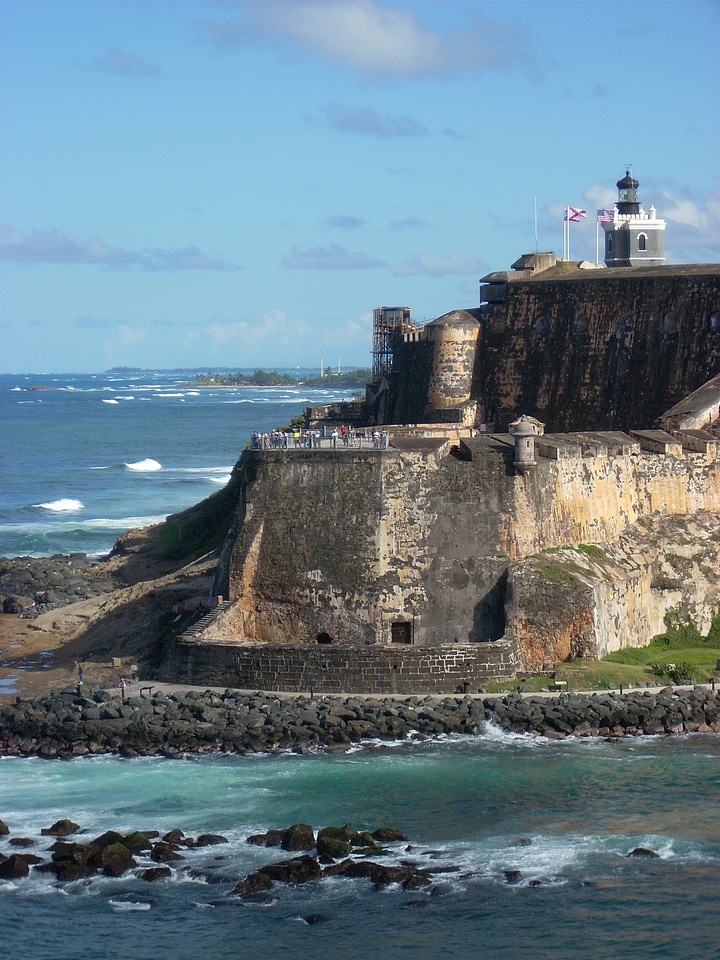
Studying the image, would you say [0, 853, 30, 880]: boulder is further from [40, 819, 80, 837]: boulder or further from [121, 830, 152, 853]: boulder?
[121, 830, 152, 853]: boulder

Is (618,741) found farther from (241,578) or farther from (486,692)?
Result: (241,578)

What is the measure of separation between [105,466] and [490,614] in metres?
70.7

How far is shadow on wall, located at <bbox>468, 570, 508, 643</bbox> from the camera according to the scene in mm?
38344

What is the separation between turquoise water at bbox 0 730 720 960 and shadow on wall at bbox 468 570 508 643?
391 centimetres

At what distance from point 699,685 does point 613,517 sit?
543 cm

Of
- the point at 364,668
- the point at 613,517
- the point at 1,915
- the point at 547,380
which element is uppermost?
the point at 547,380

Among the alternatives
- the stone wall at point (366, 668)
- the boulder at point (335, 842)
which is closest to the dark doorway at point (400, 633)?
the stone wall at point (366, 668)

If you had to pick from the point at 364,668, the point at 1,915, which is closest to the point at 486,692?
the point at 364,668

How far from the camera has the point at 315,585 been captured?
1529 inches

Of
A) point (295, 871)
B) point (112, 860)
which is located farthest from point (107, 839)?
point (295, 871)

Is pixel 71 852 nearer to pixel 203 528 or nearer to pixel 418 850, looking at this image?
pixel 418 850

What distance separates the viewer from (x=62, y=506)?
274ft

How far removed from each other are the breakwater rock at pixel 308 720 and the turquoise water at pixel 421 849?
1.82 ft

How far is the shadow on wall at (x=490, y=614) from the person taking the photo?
126 feet
